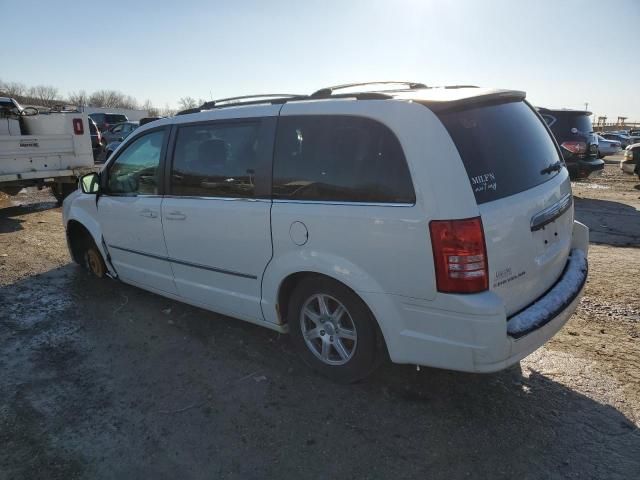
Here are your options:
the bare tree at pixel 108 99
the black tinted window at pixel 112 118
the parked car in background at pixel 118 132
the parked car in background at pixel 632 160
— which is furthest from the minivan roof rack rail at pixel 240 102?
the bare tree at pixel 108 99

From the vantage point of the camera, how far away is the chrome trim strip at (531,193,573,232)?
278 cm

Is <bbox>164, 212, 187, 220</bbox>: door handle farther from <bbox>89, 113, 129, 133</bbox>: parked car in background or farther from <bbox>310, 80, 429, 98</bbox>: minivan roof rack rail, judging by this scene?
<bbox>89, 113, 129, 133</bbox>: parked car in background

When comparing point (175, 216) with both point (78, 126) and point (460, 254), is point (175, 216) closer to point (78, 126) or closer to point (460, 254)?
point (460, 254)

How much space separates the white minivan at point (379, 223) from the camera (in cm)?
252

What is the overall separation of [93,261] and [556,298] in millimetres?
4675

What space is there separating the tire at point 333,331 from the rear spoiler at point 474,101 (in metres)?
1.20

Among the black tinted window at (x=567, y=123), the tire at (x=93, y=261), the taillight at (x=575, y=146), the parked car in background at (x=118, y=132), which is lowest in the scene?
the tire at (x=93, y=261)

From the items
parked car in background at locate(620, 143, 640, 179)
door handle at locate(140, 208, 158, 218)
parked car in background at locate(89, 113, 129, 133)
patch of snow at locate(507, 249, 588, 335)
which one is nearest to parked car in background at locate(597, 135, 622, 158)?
parked car in background at locate(620, 143, 640, 179)

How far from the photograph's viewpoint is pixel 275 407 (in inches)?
118

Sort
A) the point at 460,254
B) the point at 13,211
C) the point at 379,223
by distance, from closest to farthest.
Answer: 1. the point at 460,254
2. the point at 379,223
3. the point at 13,211

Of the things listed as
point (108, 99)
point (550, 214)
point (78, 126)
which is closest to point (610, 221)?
point (550, 214)

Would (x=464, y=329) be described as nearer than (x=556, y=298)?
Yes

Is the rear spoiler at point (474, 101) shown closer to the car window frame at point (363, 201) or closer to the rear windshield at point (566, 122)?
the car window frame at point (363, 201)

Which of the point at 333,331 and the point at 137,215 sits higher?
the point at 137,215
